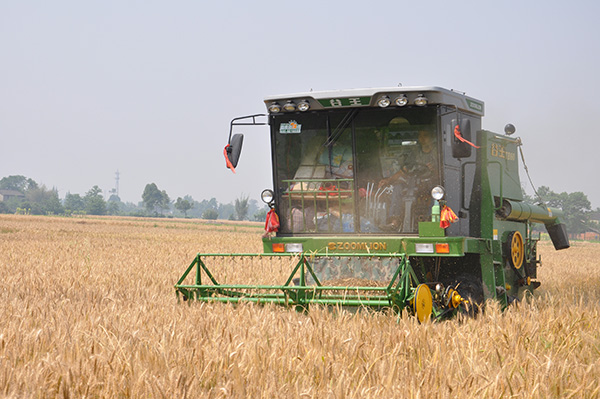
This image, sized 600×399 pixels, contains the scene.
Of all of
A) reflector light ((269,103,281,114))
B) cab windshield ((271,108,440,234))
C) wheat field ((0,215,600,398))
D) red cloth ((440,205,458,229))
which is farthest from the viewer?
reflector light ((269,103,281,114))

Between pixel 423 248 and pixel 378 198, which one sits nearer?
pixel 423 248

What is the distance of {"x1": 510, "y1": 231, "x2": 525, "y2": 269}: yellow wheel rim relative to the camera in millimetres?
8867

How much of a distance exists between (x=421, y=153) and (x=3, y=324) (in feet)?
15.0

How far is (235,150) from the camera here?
24.9 ft

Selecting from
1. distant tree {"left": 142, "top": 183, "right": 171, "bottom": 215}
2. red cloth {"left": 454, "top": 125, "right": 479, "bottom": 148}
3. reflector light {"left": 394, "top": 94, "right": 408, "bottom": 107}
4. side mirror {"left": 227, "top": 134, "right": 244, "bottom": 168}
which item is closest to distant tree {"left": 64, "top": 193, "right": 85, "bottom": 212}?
distant tree {"left": 142, "top": 183, "right": 171, "bottom": 215}

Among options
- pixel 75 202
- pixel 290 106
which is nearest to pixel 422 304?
pixel 290 106

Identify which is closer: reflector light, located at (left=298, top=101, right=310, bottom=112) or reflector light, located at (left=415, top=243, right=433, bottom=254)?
reflector light, located at (left=415, top=243, right=433, bottom=254)

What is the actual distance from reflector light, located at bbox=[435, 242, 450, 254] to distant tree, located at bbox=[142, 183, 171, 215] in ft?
581

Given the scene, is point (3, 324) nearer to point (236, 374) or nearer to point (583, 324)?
point (236, 374)

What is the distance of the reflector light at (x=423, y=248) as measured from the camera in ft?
23.4

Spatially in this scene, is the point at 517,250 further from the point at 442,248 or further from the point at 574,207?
the point at 574,207

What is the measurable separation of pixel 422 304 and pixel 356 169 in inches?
79.9

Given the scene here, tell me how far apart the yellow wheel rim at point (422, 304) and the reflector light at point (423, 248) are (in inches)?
34.5

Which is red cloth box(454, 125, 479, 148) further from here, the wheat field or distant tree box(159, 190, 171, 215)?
distant tree box(159, 190, 171, 215)
